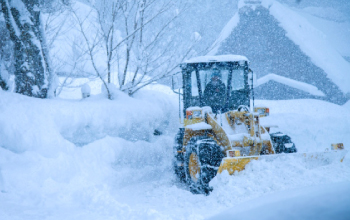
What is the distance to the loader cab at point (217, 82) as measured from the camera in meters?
6.96

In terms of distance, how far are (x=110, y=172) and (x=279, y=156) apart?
352 centimetres

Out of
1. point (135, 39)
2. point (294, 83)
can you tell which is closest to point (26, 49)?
point (135, 39)

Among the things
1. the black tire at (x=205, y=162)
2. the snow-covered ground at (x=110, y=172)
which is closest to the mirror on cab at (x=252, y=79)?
the black tire at (x=205, y=162)

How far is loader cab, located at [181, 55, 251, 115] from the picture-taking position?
6965mm

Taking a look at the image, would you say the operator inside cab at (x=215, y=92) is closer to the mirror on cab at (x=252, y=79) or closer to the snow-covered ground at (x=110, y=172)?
the mirror on cab at (x=252, y=79)

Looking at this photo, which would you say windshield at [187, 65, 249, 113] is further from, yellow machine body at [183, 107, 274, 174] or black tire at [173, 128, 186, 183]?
black tire at [173, 128, 186, 183]

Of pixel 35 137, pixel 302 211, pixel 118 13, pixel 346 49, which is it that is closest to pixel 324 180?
pixel 302 211

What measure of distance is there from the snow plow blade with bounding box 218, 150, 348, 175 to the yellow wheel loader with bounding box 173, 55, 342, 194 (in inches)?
0.6

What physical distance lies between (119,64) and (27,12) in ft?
10.2

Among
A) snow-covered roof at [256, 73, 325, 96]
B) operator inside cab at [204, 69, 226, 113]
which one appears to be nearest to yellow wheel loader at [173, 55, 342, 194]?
operator inside cab at [204, 69, 226, 113]

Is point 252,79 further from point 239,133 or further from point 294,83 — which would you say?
point 294,83

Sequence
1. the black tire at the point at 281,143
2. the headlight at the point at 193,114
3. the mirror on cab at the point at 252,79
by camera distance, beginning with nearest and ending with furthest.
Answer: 1. the black tire at the point at 281,143
2. the headlight at the point at 193,114
3. the mirror on cab at the point at 252,79

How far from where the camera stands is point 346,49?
23.3 metres

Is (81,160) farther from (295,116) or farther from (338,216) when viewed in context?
(295,116)
